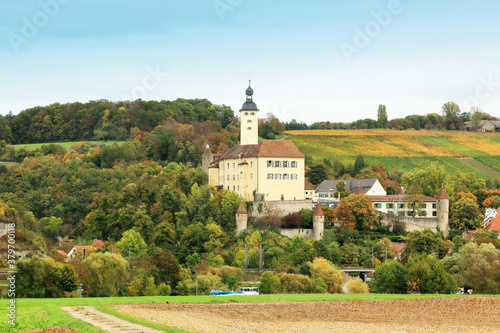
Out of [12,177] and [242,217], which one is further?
[12,177]

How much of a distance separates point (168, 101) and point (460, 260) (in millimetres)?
103771

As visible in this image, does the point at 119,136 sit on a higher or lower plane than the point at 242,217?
higher

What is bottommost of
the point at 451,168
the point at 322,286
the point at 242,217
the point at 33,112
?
the point at 322,286

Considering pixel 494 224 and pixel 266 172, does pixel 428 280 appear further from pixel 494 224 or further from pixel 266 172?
pixel 494 224

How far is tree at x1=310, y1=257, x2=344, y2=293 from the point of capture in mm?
70875

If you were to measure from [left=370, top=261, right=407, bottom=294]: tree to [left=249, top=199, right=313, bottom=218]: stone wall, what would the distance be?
2534 cm

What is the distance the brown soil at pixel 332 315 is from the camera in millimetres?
→ 38938

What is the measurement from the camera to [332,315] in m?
44.4

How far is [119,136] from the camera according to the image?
14912 cm

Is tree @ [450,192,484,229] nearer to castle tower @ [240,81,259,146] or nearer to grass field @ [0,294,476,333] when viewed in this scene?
castle tower @ [240,81,259,146]

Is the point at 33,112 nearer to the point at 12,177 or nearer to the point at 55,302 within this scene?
the point at 12,177

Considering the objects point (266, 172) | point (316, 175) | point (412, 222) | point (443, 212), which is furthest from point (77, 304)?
point (316, 175)

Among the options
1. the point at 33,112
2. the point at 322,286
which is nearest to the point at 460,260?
the point at 322,286

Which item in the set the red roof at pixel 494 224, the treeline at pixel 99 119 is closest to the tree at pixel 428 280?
the red roof at pixel 494 224
